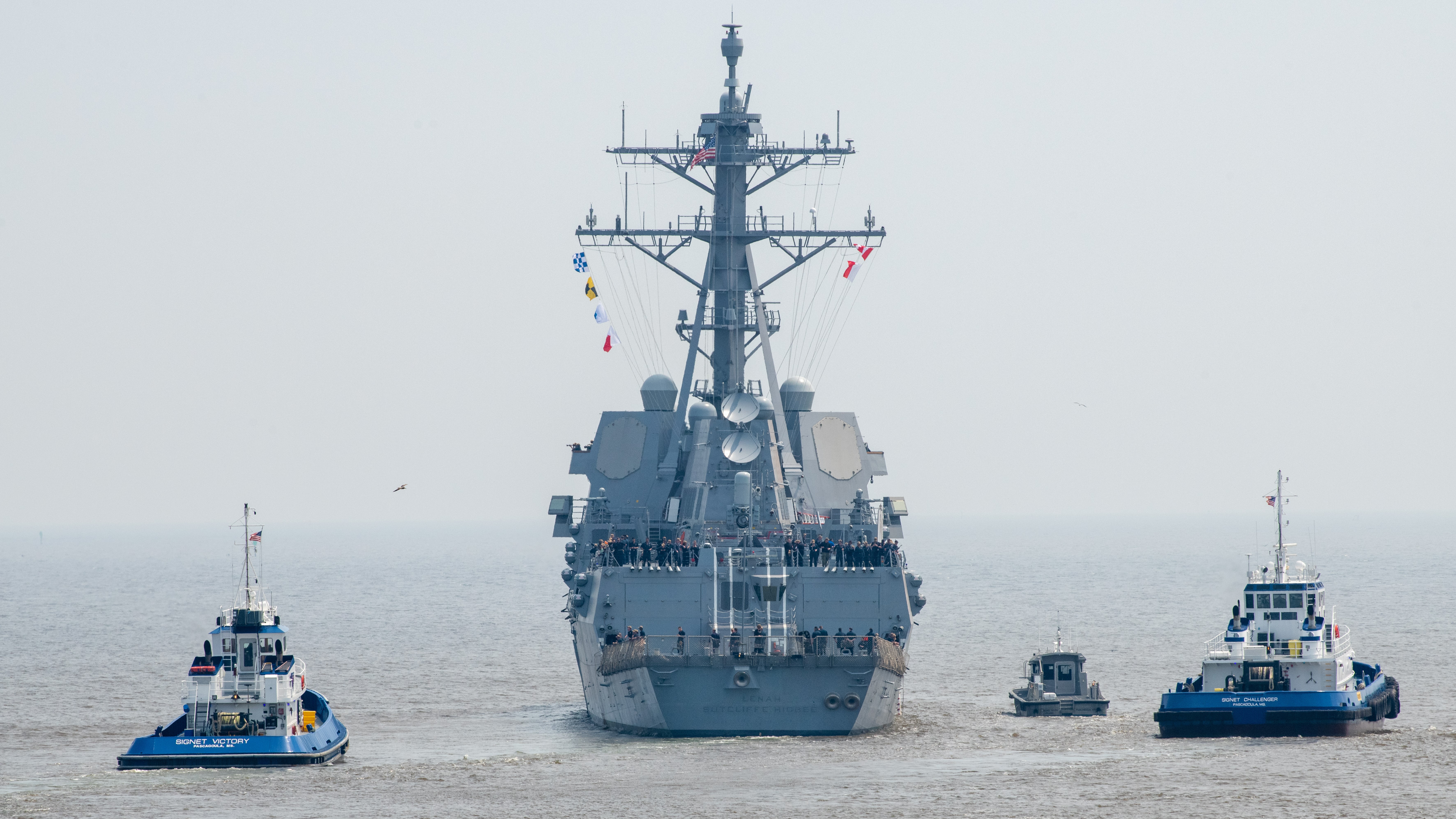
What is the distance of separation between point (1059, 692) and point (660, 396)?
1259 centimetres

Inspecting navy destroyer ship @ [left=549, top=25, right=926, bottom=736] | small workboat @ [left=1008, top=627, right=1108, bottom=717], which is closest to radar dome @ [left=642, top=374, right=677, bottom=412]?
navy destroyer ship @ [left=549, top=25, right=926, bottom=736]

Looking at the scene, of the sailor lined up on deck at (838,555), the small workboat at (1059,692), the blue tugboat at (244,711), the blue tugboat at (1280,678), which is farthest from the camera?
the small workboat at (1059,692)

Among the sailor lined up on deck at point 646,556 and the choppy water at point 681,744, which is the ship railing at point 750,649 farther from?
the sailor lined up on deck at point 646,556

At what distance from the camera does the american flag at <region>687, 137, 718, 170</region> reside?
51.5m

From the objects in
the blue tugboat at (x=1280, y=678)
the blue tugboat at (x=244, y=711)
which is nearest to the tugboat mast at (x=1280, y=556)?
the blue tugboat at (x=1280, y=678)

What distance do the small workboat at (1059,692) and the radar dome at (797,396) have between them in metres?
Result: 8.88

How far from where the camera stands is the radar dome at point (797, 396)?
176 feet

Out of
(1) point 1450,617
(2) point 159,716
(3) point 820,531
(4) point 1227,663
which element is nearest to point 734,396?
(3) point 820,531

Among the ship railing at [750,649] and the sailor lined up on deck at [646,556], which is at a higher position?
the sailor lined up on deck at [646,556]

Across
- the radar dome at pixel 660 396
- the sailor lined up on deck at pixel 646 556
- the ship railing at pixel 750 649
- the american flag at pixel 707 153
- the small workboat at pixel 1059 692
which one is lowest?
the small workboat at pixel 1059 692

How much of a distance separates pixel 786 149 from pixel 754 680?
52.2 ft

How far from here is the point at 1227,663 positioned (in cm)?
4578

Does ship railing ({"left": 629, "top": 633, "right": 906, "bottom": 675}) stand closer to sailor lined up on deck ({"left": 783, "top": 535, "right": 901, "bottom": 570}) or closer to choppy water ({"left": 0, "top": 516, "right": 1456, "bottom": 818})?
choppy water ({"left": 0, "top": 516, "right": 1456, "bottom": 818})

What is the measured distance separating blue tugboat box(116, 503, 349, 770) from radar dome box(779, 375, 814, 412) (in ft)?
54.3
